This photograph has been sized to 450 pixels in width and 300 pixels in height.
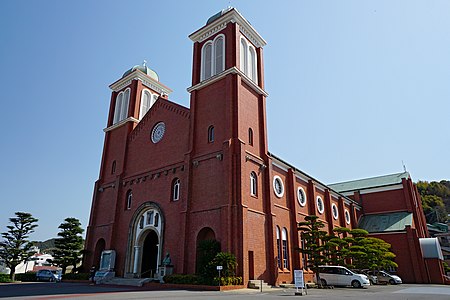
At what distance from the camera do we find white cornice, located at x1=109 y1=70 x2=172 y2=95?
31.1m

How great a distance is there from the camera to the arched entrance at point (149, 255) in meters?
24.1

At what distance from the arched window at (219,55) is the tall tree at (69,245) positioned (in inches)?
799

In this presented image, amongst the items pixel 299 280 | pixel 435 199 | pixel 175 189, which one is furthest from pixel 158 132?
pixel 435 199

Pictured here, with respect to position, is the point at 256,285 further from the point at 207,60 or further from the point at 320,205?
the point at 207,60

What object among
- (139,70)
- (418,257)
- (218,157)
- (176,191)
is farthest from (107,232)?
(418,257)

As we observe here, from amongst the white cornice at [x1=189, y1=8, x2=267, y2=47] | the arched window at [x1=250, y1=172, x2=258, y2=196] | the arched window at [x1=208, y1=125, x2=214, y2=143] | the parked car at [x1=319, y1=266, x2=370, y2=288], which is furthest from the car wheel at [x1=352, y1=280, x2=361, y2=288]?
the white cornice at [x1=189, y1=8, x2=267, y2=47]

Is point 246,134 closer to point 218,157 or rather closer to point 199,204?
point 218,157

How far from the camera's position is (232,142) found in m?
19.9

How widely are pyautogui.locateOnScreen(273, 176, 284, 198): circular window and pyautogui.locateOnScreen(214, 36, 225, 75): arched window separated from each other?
9.27m

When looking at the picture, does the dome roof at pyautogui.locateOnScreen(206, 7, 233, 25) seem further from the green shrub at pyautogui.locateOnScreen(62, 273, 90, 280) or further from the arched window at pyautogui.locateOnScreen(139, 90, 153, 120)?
the green shrub at pyautogui.locateOnScreen(62, 273, 90, 280)

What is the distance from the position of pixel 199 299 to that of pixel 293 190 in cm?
1620

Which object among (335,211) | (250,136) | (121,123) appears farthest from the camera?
(335,211)

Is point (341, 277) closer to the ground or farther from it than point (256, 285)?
farther from it

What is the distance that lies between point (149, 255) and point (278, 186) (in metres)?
11.5
